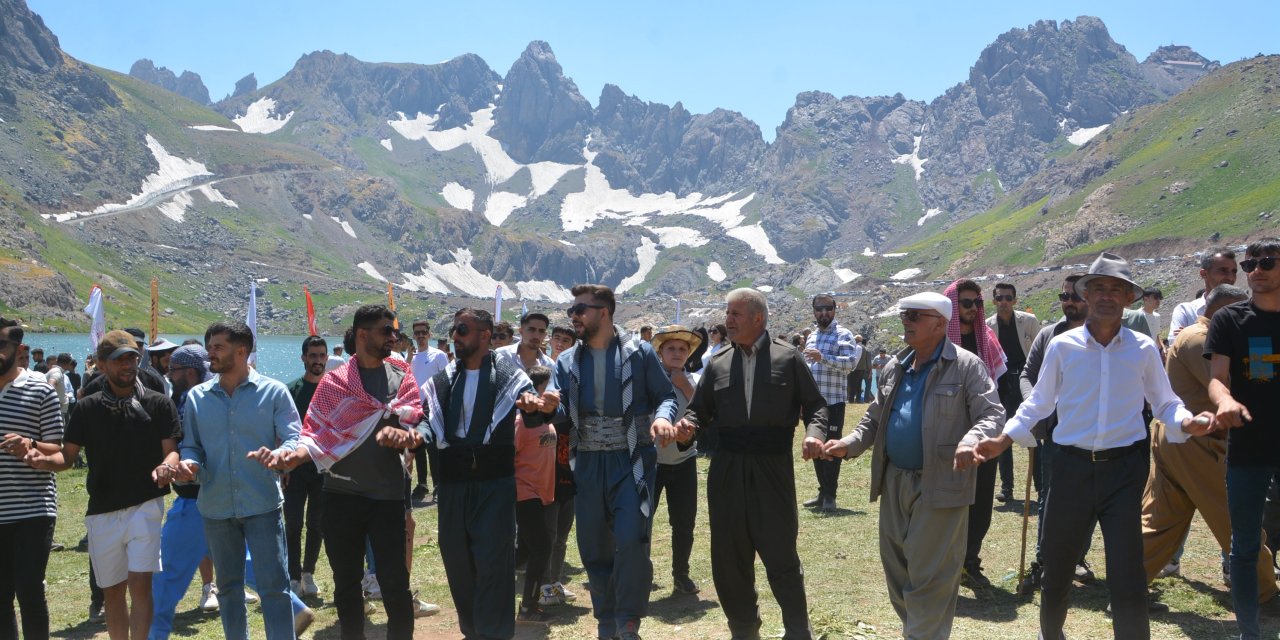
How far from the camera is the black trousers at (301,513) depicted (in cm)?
905

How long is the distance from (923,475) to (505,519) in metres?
2.90

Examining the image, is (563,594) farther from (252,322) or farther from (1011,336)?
(252,322)

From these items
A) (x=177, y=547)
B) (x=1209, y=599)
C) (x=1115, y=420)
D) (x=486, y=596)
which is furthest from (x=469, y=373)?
(x=1209, y=599)

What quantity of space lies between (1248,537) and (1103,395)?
1405 mm

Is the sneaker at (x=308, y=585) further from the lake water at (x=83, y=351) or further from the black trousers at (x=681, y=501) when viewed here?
the lake water at (x=83, y=351)

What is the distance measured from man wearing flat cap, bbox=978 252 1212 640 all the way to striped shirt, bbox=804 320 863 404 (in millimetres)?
5792

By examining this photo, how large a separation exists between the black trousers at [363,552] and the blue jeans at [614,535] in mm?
1331

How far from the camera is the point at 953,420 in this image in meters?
6.02

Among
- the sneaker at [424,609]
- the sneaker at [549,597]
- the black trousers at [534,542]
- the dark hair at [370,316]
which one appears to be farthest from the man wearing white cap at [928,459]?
the sneaker at [424,609]

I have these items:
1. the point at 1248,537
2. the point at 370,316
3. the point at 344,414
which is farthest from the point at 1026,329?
the point at 344,414

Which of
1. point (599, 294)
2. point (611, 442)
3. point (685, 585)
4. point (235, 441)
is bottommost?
point (685, 585)

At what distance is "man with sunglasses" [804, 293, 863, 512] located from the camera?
11.9 metres

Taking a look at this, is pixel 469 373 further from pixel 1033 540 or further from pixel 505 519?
pixel 1033 540

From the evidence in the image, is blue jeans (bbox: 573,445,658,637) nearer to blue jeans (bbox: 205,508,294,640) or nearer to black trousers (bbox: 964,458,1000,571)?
blue jeans (bbox: 205,508,294,640)
